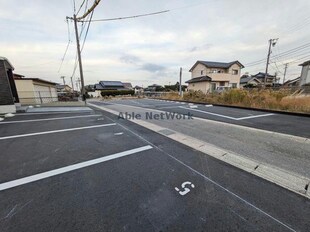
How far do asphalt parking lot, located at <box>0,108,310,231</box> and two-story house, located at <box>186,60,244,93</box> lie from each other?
72.1ft

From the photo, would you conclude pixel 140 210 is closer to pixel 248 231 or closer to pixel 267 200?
pixel 248 231

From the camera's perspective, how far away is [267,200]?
5.80 ft

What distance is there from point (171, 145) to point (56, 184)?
2.29 metres

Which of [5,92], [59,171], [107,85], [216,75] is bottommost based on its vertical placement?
[59,171]

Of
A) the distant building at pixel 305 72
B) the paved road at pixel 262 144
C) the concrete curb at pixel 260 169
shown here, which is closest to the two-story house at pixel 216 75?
the distant building at pixel 305 72

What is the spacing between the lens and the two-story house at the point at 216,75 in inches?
913

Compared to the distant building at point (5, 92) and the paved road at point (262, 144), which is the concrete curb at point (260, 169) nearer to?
the paved road at point (262, 144)

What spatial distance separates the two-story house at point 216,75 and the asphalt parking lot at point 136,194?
72.1ft

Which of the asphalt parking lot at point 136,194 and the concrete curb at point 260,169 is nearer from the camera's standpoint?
the asphalt parking lot at point 136,194

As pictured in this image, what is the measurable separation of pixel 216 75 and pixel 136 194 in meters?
24.4

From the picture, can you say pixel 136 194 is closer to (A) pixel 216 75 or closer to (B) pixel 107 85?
(A) pixel 216 75

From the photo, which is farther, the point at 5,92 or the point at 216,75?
the point at 216,75

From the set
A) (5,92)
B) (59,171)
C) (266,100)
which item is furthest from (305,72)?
(5,92)

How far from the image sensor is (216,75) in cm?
2314
